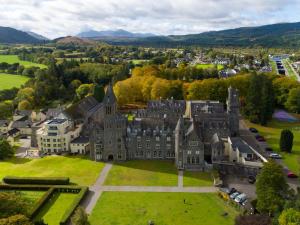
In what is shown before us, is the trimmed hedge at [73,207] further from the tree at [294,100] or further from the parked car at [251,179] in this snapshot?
the tree at [294,100]

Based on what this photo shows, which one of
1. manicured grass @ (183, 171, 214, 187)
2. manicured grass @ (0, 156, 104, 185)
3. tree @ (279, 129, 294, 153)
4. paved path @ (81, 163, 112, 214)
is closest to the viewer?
paved path @ (81, 163, 112, 214)

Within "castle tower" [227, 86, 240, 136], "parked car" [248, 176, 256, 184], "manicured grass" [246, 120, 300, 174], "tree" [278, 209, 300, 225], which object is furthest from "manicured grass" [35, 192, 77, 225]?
"manicured grass" [246, 120, 300, 174]

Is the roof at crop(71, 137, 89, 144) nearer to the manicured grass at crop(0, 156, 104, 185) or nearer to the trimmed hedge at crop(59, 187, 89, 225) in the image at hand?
the manicured grass at crop(0, 156, 104, 185)

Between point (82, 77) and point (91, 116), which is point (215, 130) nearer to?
point (91, 116)

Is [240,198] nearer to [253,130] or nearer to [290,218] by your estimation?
[290,218]

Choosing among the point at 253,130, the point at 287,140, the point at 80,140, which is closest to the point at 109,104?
the point at 80,140
